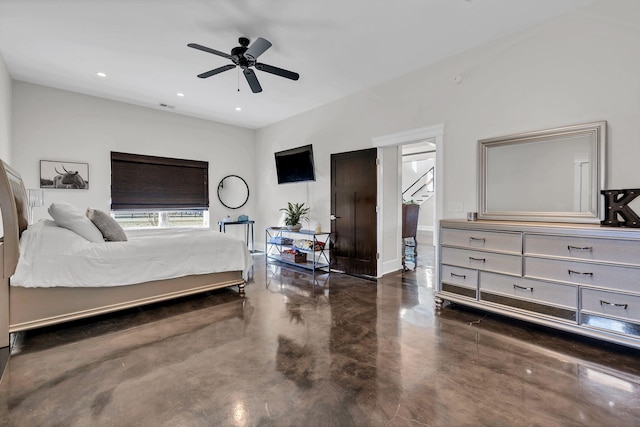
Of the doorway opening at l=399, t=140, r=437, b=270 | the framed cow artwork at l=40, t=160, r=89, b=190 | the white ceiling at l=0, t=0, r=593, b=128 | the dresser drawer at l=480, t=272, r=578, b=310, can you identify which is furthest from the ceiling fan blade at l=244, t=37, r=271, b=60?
the doorway opening at l=399, t=140, r=437, b=270

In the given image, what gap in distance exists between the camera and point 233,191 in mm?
6668

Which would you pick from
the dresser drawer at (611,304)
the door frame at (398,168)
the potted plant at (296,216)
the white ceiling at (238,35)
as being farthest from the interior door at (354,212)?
the dresser drawer at (611,304)

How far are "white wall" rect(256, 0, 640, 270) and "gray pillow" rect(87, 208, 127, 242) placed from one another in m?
3.40

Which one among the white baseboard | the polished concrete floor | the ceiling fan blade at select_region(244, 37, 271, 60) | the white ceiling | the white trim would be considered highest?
the white ceiling

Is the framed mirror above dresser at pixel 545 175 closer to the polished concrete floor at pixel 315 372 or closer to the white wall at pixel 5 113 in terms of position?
the polished concrete floor at pixel 315 372

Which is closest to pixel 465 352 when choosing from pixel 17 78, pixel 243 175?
pixel 243 175

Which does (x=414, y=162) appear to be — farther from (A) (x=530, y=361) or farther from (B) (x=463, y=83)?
(A) (x=530, y=361)

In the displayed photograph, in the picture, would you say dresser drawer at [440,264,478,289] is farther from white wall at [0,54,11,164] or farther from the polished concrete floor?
white wall at [0,54,11,164]

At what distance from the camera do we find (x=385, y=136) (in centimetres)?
430

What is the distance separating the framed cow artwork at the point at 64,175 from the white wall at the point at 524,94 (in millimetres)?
4384

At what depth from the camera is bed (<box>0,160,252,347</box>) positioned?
7.72 ft

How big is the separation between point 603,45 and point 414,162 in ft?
23.5

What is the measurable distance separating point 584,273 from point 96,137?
6.67 m

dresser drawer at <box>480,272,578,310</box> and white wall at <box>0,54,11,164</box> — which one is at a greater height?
white wall at <box>0,54,11,164</box>
